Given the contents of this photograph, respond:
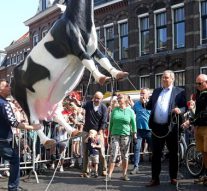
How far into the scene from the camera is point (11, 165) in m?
5.96

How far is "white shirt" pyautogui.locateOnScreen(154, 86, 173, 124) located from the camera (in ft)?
22.6

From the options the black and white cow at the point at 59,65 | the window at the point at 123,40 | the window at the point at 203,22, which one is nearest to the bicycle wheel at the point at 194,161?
the black and white cow at the point at 59,65

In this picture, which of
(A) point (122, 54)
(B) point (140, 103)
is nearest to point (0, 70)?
(A) point (122, 54)

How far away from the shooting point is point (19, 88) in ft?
11.9

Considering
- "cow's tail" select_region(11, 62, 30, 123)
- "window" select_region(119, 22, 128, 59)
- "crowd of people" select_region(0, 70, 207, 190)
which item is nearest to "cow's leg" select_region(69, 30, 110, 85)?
"cow's tail" select_region(11, 62, 30, 123)

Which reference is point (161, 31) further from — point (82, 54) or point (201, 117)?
point (82, 54)

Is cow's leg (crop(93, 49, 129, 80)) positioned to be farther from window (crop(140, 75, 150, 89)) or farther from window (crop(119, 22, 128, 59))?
window (crop(119, 22, 128, 59))

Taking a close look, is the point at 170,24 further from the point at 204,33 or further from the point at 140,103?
the point at 140,103

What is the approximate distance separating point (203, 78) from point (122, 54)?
17510 millimetres

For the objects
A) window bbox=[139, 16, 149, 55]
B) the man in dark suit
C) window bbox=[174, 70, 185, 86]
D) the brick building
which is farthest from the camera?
window bbox=[139, 16, 149, 55]

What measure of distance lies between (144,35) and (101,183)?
15918mm

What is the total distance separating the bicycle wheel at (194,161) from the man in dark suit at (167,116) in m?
0.97

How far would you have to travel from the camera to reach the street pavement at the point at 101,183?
7.20 metres

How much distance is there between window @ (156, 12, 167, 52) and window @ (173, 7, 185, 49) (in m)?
0.65
